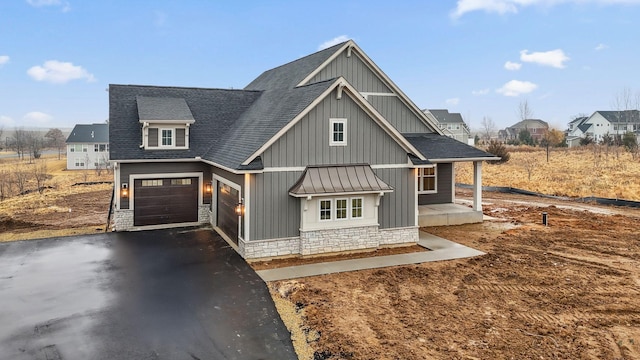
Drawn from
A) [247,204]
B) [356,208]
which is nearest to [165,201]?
[247,204]

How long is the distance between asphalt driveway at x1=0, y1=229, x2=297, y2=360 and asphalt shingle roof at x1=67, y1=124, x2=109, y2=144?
3960 cm

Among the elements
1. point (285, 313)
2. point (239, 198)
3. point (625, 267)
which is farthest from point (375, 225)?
point (625, 267)

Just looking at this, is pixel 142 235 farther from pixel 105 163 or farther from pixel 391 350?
pixel 105 163

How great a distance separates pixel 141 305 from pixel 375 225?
7.82m

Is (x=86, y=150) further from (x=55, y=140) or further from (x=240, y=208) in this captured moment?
(x=55, y=140)

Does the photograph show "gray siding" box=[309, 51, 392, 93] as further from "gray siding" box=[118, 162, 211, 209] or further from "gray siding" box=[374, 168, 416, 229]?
"gray siding" box=[118, 162, 211, 209]

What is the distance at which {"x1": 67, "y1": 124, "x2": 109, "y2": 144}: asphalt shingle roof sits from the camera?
162ft

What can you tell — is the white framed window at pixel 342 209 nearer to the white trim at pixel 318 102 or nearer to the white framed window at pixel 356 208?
the white framed window at pixel 356 208

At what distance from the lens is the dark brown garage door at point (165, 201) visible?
56.4ft

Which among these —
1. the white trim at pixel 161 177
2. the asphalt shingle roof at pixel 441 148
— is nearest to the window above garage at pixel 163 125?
the white trim at pixel 161 177

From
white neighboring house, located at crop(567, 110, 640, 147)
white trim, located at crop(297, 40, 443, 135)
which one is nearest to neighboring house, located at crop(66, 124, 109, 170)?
white trim, located at crop(297, 40, 443, 135)

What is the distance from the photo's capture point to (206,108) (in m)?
20.2

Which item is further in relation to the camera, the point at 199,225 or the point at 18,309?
the point at 199,225

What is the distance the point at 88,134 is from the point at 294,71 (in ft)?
135
